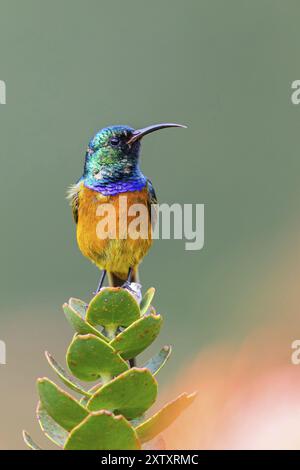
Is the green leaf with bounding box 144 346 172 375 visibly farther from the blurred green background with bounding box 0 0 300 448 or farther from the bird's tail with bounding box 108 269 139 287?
the bird's tail with bounding box 108 269 139 287

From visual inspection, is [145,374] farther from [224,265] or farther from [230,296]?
[224,265]

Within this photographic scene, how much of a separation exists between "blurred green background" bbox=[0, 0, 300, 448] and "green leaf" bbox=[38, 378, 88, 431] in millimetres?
284

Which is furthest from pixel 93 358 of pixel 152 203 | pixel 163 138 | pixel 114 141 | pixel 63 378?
pixel 163 138

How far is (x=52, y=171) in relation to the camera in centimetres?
227

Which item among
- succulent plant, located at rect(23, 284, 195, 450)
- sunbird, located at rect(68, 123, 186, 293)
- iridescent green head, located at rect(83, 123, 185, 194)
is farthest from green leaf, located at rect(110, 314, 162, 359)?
sunbird, located at rect(68, 123, 186, 293)

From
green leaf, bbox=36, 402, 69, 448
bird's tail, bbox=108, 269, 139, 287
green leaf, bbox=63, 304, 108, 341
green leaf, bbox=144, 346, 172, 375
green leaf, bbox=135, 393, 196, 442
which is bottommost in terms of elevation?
bird's tail, bbox=108, 269, 139, 287

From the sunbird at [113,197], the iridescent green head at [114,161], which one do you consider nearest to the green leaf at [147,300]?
the iridescent green head at [114,161]

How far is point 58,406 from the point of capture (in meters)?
0.50

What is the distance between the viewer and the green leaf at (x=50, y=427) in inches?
21.0

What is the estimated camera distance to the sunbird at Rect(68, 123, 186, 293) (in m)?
1.48

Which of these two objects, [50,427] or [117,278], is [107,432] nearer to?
[50,427]

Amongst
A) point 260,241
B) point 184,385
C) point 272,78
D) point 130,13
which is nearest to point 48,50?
point 130,13

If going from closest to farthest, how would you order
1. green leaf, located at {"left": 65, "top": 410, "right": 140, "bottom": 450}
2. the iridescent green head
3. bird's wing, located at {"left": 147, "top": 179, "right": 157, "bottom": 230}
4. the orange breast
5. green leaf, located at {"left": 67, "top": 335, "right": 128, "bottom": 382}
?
green leaf, located at {"left": 65, "top": 410, "right": 140, "bottom": 450} → green leaf, located at {"left": 67, "top": 335, "right": 128, "bottom": 382} → the iridescent green head → the orange breast → bird's wing, located at {"left": 147, "top": 179, "right": 157, "bottom": 230}

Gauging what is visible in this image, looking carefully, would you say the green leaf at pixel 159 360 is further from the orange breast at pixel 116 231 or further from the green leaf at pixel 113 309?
the orange breast at pixel 116 231
